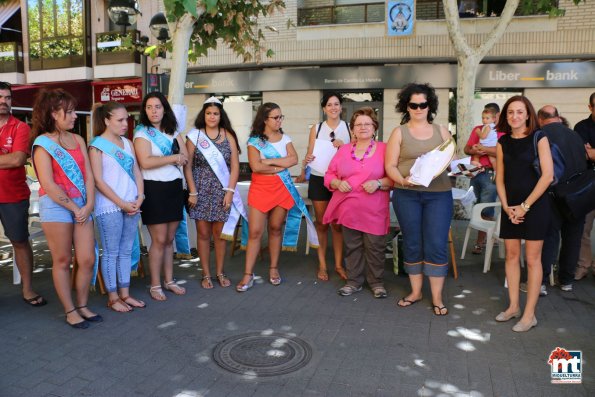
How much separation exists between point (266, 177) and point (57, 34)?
1877cm

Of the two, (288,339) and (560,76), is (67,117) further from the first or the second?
(560,76)

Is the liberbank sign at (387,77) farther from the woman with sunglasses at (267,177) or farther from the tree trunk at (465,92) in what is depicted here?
the woman with sunglasses at (267,177)

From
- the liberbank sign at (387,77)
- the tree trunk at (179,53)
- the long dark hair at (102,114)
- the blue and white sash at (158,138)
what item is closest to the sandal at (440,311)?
the blue and white sash at (158,138)

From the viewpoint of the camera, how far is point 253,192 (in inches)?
211

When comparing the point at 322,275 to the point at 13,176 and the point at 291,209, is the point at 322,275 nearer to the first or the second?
the point at 291,209

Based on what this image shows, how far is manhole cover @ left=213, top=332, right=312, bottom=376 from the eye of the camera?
359 cm

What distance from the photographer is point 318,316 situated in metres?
4.62

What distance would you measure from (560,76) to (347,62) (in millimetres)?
5522

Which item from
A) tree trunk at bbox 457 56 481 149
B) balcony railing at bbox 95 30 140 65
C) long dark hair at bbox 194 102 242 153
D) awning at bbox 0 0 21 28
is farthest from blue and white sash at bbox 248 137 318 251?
awning at bbox 0 0 21 28

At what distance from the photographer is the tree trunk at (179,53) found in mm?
6547

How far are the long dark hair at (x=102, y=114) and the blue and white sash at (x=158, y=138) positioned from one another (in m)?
0.35

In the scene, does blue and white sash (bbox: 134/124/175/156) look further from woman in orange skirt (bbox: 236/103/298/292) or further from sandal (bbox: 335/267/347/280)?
sandal (bbox: 335/267/347/280)

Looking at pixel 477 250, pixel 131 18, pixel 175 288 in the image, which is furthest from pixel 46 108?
pixel 131 18

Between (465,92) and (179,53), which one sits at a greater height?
(179,53)
